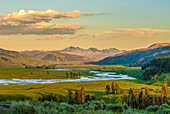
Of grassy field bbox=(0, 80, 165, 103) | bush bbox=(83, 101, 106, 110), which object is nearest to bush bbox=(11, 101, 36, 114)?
bush bbox=(83, 101, 106, 110)

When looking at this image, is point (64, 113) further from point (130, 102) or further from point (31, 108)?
point (130, 102)

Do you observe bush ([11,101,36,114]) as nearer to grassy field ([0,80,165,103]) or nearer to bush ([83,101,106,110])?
bush ([83,101,106,110])

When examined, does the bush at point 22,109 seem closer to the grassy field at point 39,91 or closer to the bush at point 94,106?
the bush at point 94,106

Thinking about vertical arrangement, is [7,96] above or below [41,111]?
below

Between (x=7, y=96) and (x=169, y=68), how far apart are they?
15403cm

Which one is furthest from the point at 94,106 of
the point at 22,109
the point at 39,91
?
the point at 39,91

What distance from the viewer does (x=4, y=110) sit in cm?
1570

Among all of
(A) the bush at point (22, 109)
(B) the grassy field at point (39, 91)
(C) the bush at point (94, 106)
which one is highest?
(A) the bush at point (22, 109)

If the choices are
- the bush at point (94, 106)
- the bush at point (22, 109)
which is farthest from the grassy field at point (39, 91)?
the bush at point (22, 109)

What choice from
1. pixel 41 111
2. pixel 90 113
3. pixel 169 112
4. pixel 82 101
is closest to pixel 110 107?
pixel 169 112

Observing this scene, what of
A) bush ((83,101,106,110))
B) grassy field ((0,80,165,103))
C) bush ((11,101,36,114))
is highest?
bush ((11,101,36,114))

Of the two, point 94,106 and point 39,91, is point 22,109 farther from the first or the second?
point 39,91

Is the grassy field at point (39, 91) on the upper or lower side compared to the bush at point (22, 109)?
lower

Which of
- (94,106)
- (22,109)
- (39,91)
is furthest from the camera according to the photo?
(39,91)
